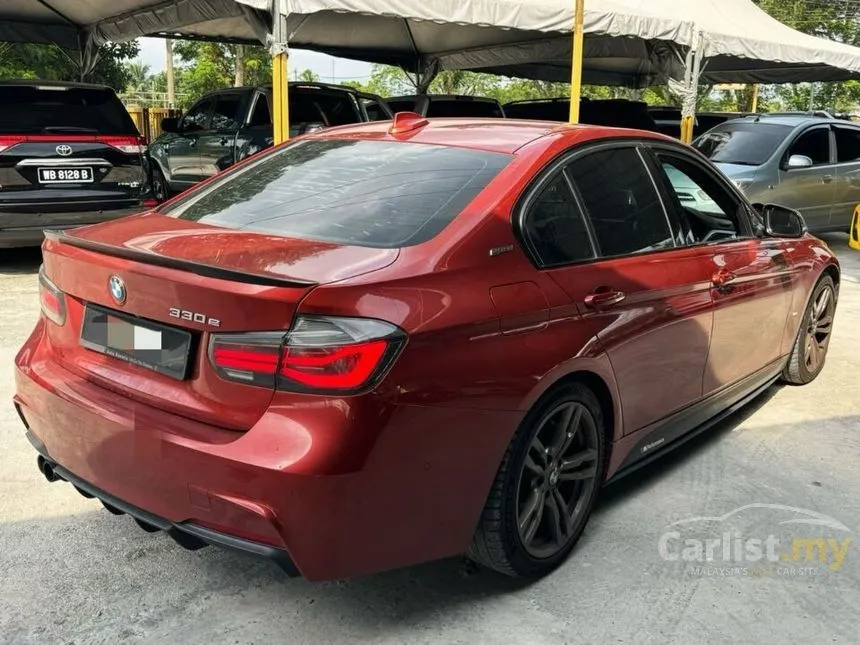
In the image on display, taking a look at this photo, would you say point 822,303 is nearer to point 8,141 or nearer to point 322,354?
point 322,354

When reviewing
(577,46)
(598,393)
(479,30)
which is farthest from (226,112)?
(598,393)

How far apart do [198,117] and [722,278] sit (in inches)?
373

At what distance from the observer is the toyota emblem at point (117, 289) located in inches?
94.8

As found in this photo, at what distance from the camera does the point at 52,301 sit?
9.14 feet

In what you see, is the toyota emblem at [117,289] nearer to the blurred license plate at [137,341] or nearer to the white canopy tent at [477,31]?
the blurred license plate at [137,341]

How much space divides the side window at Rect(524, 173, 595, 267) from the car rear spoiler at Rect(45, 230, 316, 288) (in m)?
0.90

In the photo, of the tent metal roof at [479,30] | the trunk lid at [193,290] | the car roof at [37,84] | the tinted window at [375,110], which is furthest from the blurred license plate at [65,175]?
the trunk lid at [193,290]

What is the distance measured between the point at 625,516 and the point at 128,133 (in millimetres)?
6607

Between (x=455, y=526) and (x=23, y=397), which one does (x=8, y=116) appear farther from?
(x=455, y=526)

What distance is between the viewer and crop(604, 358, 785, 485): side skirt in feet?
10.8

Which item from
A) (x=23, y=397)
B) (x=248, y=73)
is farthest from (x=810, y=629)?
(x=248, y=73)

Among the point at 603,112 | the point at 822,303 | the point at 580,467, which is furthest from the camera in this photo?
→ the point at 603,112

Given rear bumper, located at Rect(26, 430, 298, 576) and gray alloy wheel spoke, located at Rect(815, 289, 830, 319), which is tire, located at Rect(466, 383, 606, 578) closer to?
rear bumper, located at Rect(26, 430, 298, 576)

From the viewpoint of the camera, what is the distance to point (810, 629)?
8.51 feet
